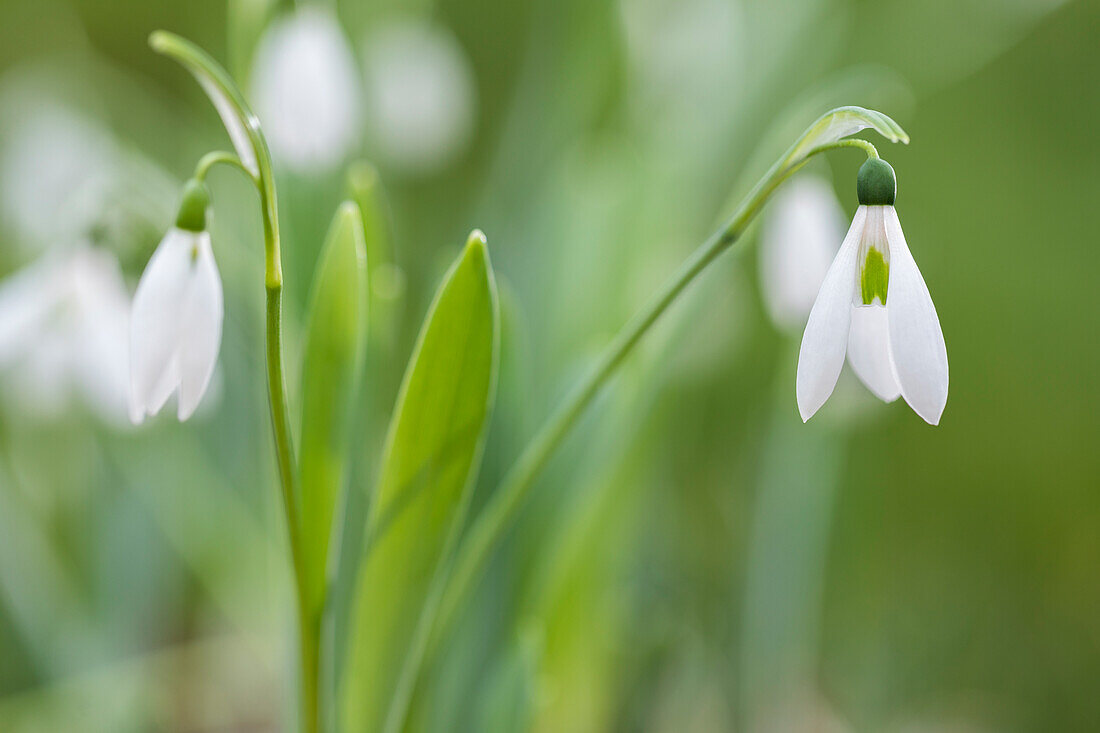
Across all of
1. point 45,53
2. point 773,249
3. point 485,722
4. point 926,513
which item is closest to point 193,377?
point 485,722

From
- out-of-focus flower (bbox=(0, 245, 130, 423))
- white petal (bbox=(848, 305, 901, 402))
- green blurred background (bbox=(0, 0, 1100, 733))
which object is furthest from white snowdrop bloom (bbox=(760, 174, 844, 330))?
out-of-focus flower (bbox=(0, 245, 130, 423))

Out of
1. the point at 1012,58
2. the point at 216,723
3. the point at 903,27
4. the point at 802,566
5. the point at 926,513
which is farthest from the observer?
the point at 1012,58

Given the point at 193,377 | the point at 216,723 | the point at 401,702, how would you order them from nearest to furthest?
the point at 193,377 < the point at 401,702 < the point at 216,723

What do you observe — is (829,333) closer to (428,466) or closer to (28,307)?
(428,466)

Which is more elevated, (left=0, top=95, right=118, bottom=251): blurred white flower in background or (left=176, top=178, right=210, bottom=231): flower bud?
(left=0, top=95, right=118, bottom=251): blurred white flower in background

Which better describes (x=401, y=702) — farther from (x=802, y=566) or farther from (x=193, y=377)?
(x=802, y=566)

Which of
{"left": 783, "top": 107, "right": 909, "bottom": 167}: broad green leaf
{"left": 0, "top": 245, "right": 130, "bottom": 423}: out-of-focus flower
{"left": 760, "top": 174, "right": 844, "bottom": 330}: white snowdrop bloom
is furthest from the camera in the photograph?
{"left": 760, "top": 174, "right": 844, "bottom": 330}: white snowdrop bloom

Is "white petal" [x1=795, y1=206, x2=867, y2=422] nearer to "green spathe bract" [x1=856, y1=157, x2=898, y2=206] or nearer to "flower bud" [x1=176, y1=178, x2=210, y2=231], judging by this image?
"green spathe bract" [x1=856, y1=157, x2=898, y2=206]
